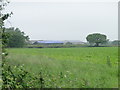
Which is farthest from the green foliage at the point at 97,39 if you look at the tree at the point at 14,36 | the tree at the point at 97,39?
the tree at the point at 14,36

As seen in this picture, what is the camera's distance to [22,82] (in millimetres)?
3574

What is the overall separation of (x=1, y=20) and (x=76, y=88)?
97.1 inches

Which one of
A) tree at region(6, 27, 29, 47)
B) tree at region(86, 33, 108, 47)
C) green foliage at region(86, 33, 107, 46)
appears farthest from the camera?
green foliage at region(86, 33, 107, 46)

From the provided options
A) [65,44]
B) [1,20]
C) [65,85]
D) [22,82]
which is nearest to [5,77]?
[22,82]

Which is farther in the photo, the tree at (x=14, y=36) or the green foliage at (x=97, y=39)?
the green foliage at (x=97, y=39)

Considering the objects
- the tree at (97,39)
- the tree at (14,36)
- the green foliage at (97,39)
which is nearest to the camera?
the tree at (14,36)

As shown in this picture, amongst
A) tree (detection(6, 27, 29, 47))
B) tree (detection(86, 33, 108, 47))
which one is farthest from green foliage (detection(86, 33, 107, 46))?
tree (detection(6, 27, 29, 47))

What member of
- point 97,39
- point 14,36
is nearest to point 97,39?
point 97,39

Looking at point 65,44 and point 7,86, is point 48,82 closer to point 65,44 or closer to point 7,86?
point 7,86

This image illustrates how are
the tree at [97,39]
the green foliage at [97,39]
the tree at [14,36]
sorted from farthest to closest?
the green foliage at [97,39], the tree at [97,39], the tree at [14,36]

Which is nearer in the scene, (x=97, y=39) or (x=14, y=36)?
(x=14, y=36)

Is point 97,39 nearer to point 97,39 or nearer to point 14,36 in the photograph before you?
point 97,39

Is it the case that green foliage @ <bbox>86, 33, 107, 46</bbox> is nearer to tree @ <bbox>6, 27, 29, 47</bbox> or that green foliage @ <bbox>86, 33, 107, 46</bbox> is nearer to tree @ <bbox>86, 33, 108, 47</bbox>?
tree @ <bbox>86, 33, 108, 47</bbox>

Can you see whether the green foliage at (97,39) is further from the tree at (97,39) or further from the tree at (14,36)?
the tree at (14,36)
